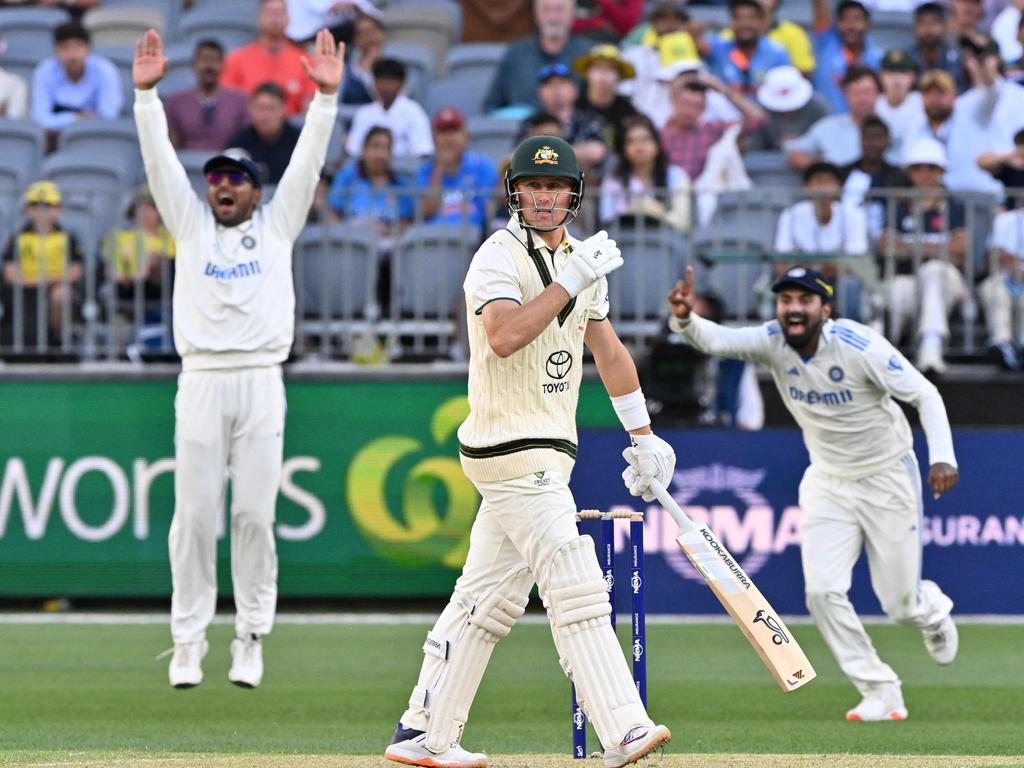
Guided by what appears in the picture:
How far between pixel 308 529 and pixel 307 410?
0.84 meters

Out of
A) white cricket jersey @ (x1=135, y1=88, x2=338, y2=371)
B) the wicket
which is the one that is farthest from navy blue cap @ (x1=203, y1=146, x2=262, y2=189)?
the wicket

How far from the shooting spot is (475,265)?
634 cm

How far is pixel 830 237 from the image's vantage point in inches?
514

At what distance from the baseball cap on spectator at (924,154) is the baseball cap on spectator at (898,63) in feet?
3.68

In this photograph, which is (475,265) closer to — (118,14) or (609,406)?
(609,406)

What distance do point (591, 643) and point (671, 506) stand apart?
1.85ft

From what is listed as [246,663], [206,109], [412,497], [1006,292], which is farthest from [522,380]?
[206,109]

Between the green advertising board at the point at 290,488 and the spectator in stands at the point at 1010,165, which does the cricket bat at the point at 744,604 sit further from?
the spectator in stands at the point at 1010,165

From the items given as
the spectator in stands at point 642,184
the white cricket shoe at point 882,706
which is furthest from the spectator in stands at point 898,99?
the white cricket shoe at point 882,706

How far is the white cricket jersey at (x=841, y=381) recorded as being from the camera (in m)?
9.34

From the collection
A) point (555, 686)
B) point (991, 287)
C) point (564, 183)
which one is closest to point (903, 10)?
point (991, 287)

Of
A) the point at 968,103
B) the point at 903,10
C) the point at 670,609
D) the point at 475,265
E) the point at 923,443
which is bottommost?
the point at 670,609

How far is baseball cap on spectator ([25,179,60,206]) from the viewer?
1270 cm

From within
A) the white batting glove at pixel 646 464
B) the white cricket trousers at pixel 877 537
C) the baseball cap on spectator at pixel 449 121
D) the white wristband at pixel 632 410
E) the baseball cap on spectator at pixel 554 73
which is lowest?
the white cricket trousers at pixel 877 537
